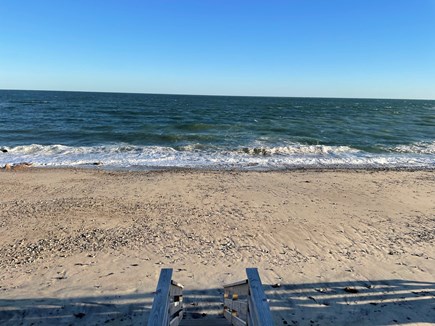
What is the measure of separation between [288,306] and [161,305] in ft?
9.13

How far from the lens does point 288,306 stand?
440cm

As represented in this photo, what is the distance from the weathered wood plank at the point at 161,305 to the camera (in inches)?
78.3

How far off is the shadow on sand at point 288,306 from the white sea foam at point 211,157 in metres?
9.56

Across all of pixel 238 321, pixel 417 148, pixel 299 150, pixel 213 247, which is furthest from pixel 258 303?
pixel 417 148

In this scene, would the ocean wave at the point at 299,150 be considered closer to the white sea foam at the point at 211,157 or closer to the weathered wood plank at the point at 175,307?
the white sea foam at the point at 211,157

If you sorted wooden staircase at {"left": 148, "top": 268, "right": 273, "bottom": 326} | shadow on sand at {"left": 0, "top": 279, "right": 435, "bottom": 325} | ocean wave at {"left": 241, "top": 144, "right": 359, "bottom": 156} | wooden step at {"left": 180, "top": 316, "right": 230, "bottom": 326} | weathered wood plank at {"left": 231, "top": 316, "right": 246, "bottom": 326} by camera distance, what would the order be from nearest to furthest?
wooden staircase at {"left": 148, "top": 268, "right": 273, "bottom": 326}
weathered wood plank at {"left": 231, "top": 316, "right": 246, "bottom": 326}
wooden step at {"left": 180, "top": 316, "right": 230, "bottom": 326}
shadow on sand at {"left": 0, "top": 279, "right": 435, "bottom": 325}
ocean wave at {"left": 241, "top": 144, "right": 359, "bottom": 156}

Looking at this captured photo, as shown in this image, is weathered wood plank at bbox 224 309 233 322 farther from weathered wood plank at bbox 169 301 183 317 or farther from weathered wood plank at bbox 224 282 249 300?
weathered wood plank at bbox 169 301 183 317

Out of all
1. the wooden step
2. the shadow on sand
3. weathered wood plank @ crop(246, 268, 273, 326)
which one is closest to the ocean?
the shadow on sand

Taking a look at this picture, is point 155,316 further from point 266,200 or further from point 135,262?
point 266,200

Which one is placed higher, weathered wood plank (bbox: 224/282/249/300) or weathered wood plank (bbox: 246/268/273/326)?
weathered wood plank (bbox: 246/268/273/326)

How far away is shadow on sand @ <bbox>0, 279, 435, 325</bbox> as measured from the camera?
4117mm

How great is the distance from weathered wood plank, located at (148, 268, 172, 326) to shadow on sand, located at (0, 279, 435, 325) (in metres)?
1.94

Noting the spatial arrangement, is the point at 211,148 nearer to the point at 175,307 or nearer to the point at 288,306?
the point at 288,306

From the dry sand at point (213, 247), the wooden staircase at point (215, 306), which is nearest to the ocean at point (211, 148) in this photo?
the dry sand at point (213, 247)
